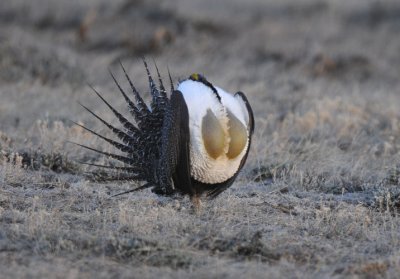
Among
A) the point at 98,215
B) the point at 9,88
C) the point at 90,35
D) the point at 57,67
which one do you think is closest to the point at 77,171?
the point at 98,215

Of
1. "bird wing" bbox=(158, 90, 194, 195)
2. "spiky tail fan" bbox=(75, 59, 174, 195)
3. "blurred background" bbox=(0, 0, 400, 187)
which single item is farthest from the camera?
"blurred background" bbox=(0, 0, 400, 187)

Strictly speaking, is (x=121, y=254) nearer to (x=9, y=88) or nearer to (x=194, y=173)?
(x=194, y=173)

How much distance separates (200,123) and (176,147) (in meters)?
0.16

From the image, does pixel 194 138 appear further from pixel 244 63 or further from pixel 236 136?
pixel 244 63

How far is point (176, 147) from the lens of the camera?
142 inches

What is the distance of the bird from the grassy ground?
180 millimetres

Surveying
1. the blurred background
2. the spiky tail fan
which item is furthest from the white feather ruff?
the blurred background

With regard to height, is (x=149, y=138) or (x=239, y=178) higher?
(x=149, y=138)

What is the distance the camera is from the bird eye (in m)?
3.65

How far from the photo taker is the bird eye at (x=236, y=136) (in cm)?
365

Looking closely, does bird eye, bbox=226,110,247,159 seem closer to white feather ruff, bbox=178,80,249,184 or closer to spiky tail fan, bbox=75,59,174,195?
white feather ruff, bbox=178,80,249,184

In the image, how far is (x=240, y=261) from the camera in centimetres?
319

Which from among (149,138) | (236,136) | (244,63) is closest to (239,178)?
(149,138)

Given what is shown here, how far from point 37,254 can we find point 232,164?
1079mm
